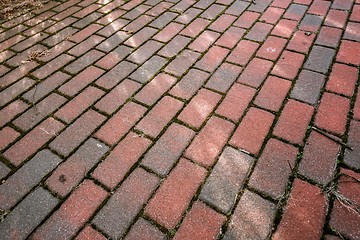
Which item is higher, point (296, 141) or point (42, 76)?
point (42, 76)

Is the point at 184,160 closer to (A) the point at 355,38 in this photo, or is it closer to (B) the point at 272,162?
(B) the point at 272,162

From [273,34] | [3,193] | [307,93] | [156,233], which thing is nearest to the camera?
[156,233]

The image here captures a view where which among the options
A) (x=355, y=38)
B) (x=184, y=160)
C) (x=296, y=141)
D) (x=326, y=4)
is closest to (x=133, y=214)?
(x=184, y=160)

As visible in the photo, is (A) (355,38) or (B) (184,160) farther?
(A) (355,38)

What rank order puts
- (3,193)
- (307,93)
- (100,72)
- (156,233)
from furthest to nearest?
1. (100,72)
2. (307,93)
3. (3,193)
4. (156,233)

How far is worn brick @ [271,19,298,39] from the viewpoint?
2.70m

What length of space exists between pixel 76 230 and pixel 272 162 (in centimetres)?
124

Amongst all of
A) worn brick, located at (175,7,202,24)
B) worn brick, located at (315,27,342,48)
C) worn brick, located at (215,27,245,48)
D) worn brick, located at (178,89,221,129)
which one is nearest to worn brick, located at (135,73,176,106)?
worn brick, located at (178,89,221,129)

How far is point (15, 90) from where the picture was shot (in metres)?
2.45

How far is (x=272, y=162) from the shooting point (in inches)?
67.8

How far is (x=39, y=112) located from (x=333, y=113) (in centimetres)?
228

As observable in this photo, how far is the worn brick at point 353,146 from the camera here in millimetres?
1686

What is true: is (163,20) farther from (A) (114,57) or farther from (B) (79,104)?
(B) (79,104)

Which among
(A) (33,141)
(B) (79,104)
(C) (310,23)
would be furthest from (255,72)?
(A) (33,141)
